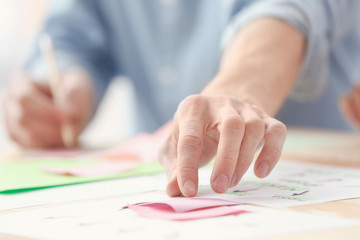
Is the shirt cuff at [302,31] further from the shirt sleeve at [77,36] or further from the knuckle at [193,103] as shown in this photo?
the shirt sleeve at [77,36]

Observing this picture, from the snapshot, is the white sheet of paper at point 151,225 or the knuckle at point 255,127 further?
the knuckle at point 255,127

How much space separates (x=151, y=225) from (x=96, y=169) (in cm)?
27

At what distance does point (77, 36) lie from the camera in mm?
1143

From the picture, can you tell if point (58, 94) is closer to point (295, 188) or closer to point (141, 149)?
point (141, 149)

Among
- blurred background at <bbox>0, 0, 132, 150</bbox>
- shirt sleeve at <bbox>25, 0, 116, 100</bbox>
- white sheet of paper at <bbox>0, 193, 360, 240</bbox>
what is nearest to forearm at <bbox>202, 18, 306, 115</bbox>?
white sheet of paper at <bbox>0, 193, 360, 240</bbox>

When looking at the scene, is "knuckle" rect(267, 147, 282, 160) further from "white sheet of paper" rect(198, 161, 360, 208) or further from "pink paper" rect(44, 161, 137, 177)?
"pink paper" rect(44, 161, 137, 177)

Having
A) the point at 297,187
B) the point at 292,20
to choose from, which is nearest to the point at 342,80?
the point at 292,20

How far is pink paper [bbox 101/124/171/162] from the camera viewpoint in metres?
0.67

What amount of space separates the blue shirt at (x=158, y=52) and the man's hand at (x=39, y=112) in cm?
14

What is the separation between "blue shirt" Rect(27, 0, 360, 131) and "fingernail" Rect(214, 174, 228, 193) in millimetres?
567

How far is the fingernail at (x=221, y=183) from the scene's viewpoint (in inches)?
15.2

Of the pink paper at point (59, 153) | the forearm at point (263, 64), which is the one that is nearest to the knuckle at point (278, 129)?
the forearm at point (263, 64)

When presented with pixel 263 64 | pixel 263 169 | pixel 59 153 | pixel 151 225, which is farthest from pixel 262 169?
pixel 59 153

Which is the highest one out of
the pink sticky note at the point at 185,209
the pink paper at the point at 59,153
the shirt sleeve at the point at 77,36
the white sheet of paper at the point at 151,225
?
the shirt sleeve at the point at 77,36
